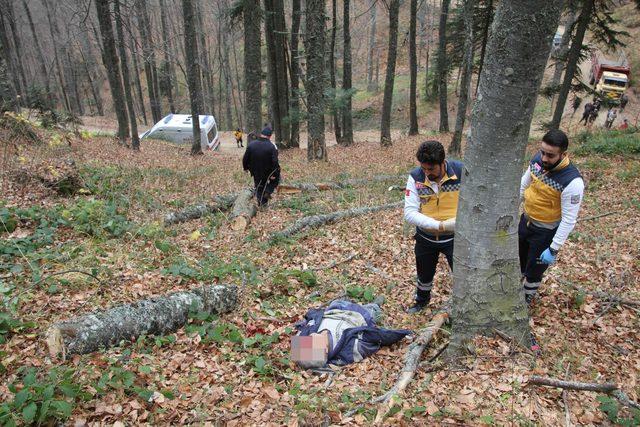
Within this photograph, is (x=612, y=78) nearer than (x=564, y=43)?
No

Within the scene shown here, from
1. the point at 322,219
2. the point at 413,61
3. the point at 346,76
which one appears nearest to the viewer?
the point at 322,219

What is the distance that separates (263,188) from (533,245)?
5.59 metres

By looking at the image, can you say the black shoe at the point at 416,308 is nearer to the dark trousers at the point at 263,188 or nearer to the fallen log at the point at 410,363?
the fallen log at the point at 410,363

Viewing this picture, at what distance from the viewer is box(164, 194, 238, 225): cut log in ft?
24.8

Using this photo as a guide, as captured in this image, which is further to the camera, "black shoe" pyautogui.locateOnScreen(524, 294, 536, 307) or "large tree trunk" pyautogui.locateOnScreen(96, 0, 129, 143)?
"large tree trunk" pyautogui.locateOnScreen(96, 0, 129, 143)

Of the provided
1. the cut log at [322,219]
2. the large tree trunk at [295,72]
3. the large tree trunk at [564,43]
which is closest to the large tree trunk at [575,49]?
the large tree trunk at [564,43]

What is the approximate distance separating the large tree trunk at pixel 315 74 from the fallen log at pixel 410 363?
392 inches

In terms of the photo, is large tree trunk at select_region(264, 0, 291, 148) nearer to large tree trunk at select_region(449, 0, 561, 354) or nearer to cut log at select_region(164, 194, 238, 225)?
cut log at select_region(164, 194, 238, 225)

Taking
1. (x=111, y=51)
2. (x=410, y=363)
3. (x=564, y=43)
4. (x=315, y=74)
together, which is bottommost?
(x=410, y=363)

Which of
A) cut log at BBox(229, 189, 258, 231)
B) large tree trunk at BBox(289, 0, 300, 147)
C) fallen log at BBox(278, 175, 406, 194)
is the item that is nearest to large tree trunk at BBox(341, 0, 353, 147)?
large tree trunk at BBox(289, 0, 300, 147)

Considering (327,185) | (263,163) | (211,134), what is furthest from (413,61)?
(263,163)

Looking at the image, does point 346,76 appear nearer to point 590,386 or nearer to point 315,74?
point 315,74

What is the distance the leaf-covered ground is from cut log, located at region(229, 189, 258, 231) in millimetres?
180

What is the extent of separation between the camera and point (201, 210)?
26.6 ft
